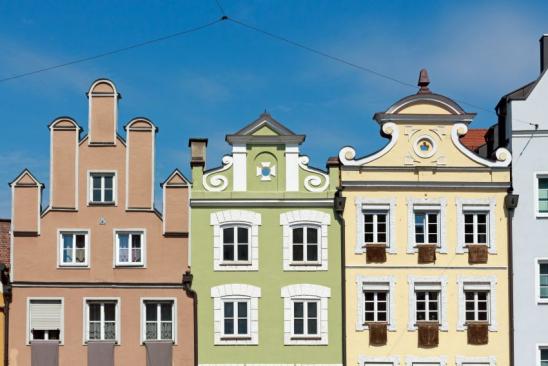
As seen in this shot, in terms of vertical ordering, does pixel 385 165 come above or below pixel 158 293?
above

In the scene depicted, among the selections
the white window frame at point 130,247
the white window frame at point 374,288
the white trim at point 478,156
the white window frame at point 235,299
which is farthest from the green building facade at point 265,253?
the white trim at point 478,156

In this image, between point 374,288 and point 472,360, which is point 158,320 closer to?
point 374,288

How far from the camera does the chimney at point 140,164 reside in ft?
131

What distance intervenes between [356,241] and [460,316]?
5.08 m

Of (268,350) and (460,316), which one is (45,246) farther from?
(460,316)

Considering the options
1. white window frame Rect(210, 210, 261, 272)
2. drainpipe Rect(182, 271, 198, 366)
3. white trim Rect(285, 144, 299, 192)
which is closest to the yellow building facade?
white trim Rect(285, 144, 299, 192)

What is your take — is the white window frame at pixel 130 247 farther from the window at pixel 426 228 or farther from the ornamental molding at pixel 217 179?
the window at pixel 426 228

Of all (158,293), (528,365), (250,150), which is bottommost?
(528,365)

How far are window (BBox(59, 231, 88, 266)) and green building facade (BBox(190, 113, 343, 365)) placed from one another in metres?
4.28

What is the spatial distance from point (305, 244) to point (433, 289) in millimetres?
5396

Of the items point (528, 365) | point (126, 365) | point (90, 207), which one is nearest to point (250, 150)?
point (90, 207)

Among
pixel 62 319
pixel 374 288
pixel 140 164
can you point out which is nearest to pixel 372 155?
pixel 374 288

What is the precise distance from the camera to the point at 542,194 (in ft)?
133

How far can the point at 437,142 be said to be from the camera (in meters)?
40.6
